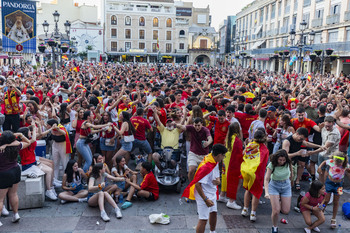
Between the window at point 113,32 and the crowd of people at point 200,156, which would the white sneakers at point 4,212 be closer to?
the crowd of people at point 200,156

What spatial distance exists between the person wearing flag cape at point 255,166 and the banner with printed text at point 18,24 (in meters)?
13.5

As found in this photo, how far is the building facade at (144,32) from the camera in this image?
64.6 meters

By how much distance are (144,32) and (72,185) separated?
62.9 meters

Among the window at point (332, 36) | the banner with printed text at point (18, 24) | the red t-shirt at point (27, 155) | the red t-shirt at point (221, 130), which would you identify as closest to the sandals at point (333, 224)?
the red t-shirt at point (221, 130)

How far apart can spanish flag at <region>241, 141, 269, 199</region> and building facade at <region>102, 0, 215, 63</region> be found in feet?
196

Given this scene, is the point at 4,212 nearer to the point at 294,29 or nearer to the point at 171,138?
the point at 171,138

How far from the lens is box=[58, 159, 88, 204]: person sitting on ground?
Result: 609cm

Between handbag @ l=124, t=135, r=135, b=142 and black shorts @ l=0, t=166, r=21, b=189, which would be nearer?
black shorts @ l=0, t=166, r=21, b=189

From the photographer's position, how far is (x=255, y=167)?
530 centimetres

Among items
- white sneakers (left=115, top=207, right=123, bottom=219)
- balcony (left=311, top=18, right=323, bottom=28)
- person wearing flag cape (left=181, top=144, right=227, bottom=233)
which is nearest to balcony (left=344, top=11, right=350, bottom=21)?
balcony (left=311, top=18, right=323, bottom=28)

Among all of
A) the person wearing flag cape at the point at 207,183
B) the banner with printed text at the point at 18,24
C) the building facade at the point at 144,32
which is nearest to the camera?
the person wearing flag cape at the point at 207,183

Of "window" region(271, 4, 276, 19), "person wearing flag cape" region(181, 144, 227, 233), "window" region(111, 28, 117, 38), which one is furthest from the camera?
"window" region(111, 28, 117, 38)

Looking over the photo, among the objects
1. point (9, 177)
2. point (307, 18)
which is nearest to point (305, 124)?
point (9, 177)

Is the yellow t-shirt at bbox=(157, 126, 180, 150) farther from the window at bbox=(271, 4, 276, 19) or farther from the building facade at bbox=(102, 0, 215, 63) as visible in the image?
the building facade at bbox=(102, 0, 215, 63)
